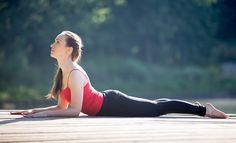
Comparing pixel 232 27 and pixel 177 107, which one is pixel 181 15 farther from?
pixel 177 107

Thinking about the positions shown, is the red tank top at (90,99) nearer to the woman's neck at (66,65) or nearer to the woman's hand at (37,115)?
the woman's neck at (66,65)

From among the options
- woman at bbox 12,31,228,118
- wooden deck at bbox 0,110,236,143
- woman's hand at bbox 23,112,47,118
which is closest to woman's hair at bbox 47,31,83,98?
woman at bbox 12,31,228,118

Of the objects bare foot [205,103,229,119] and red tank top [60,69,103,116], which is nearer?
red tank top [60,69,103,116]

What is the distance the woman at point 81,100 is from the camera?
5.70 meters

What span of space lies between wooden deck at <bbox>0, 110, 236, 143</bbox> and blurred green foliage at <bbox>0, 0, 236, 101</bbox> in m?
21.7

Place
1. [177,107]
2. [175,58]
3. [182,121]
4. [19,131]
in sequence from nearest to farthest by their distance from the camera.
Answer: [19,131]
[182,121]
[177,107]
[175,58]

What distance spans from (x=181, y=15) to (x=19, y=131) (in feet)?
115

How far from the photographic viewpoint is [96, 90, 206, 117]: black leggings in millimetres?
6027

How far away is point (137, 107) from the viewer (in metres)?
6.11

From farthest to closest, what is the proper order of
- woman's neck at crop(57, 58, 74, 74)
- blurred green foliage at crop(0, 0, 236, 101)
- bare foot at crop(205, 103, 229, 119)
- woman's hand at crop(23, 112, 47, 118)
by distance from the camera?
blurred green foliage at crop(0, 0, 236, 101) → bare foot at crop(205, 103, 229, 119) → woman's neck at crop(57, 58, 74, 74) → woman's hand at crop(23, 112, 47, 118)

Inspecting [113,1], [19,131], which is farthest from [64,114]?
[113,1]

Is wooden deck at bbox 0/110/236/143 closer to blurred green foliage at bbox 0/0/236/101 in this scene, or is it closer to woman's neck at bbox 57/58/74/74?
woman's neck at bbox 57/58/74/74

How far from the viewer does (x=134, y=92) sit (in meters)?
31.8

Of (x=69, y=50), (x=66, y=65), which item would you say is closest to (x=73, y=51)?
(x=69, y=50)
